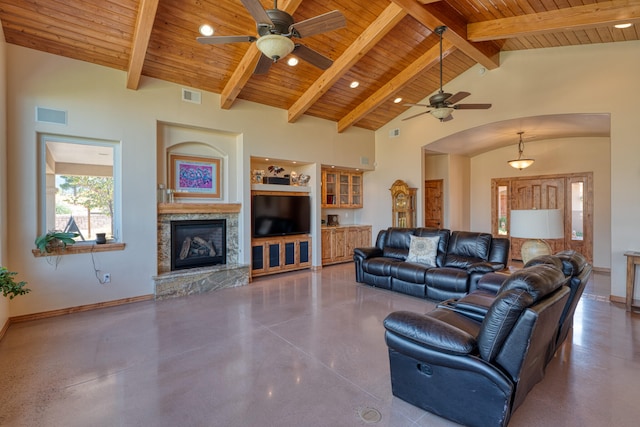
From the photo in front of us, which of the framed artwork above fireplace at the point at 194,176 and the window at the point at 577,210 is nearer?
the framed artwork above fireplace at the point at 194,176

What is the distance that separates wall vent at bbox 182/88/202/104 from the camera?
5141 mm

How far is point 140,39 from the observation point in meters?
3.83

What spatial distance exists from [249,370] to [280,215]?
13.5 ft

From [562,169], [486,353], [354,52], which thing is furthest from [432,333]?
[562,169]

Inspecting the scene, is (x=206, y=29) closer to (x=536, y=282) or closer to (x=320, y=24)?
(x=320, y=24)

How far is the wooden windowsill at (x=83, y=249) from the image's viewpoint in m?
4.02

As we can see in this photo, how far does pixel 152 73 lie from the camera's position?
473 centimetres

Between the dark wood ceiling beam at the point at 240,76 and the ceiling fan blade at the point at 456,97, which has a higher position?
the dark wood ceiling beam at the point at 240,76

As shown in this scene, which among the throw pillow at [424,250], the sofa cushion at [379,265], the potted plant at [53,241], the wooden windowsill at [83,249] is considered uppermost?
the potted plant at [53,241]

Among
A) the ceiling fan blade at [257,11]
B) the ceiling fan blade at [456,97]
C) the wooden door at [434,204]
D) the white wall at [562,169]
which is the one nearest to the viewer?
the ceiling fan blade at [257,11]

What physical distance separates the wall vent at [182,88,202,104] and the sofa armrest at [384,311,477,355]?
480cm

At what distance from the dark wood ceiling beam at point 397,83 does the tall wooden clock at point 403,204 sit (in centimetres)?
182

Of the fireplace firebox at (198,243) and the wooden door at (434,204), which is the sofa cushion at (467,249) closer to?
the wooden door at (434,204)

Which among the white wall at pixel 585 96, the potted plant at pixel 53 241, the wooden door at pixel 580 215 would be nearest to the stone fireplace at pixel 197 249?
the potted plant at pixel 53 241
